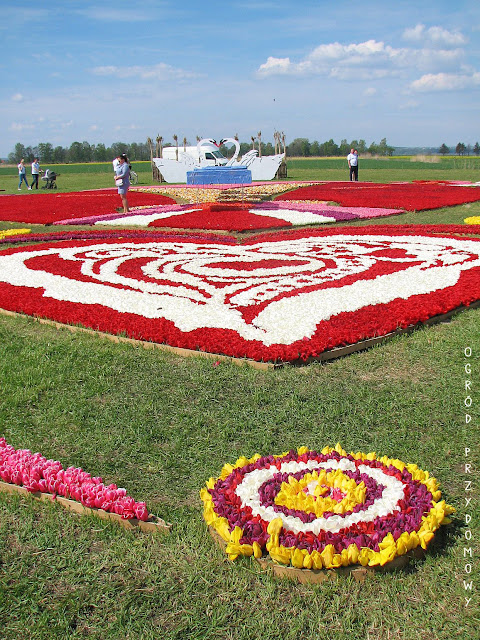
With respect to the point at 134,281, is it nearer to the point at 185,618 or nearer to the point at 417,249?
the point at 417,249

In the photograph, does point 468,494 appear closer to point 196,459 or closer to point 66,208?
point 196,459

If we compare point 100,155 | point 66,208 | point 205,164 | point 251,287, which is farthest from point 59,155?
point 251,287

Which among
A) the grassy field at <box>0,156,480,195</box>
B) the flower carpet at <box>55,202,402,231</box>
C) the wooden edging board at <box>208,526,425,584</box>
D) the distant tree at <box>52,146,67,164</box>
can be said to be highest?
the distant tree at <box>52,146,67,164</box>

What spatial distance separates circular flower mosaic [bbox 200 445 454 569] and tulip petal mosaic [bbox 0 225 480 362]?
1.85 m

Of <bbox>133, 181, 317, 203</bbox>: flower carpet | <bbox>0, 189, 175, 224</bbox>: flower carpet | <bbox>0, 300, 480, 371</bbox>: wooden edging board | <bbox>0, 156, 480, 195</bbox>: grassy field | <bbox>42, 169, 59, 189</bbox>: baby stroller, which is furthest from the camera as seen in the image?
<bbox>0, 156, 480, 195</bbox>: grassy field

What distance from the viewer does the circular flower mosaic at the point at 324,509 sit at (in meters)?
2.63

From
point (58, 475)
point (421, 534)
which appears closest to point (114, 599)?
point (58, 475)

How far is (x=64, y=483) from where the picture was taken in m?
3.31

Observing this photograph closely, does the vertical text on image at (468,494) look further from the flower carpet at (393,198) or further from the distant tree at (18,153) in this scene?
the distant tree at (18,153)

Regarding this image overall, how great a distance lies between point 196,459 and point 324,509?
3.42 ft

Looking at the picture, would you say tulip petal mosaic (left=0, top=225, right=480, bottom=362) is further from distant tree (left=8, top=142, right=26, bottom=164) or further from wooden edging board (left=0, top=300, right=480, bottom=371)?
distant tree (left=8, top=142, right=26, bottom=164)

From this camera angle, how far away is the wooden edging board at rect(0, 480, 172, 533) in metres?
3.00

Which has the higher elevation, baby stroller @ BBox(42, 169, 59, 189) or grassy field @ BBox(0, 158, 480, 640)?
baby stroller @ BBox(42, 169, 59, 189)

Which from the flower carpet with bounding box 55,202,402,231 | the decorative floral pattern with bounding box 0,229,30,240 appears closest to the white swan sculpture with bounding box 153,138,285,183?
the flower carpet with bounding box 55,202,402,231
